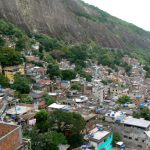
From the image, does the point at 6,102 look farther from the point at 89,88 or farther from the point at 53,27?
the point at 53,27

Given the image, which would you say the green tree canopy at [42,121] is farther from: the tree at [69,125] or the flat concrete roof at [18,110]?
the flat concrete roof at [18,110]

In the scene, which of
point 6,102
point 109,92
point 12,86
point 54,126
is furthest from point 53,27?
point 54,126

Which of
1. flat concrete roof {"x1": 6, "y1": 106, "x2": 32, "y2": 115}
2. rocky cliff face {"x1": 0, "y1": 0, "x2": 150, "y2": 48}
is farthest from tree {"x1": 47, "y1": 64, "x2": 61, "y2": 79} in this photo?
rocky cliff face {"x1": 0, "y1": 0, "x2": 150, "y2": 48}

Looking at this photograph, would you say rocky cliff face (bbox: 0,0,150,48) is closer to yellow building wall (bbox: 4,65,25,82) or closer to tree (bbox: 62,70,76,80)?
tree (bbox: 62,70,76,80)

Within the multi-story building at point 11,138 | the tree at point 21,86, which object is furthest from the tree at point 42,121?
the tree at point 21,86

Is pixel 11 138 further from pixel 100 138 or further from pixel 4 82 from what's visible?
pixel 4 82

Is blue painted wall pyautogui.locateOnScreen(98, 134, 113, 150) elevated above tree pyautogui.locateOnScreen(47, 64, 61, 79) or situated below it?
below
